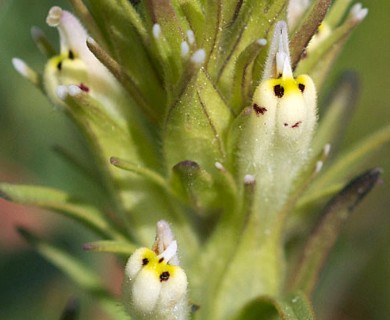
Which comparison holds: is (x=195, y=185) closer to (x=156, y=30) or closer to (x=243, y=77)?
(x=243, y=77)

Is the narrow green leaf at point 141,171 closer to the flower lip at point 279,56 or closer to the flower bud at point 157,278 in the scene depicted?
the flower bud at point 157,278

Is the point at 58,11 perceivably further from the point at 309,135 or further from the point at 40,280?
the point at 40,280

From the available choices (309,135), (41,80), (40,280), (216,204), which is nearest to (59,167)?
(40,280)

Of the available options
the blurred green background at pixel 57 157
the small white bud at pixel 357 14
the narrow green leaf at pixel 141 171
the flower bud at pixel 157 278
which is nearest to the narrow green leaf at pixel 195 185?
the narrow green leaf at pixel 141 171

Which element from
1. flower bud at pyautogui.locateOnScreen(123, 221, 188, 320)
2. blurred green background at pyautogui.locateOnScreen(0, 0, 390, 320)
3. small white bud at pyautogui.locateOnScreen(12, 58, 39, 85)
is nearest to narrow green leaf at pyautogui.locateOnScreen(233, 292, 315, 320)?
flower bud at pyautogui.locateOnScreen(123, 221, 188, 320)

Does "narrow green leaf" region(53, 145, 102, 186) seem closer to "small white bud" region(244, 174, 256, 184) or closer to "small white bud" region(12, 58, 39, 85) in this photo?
"small white bud" region(12, 58, 39, 85)

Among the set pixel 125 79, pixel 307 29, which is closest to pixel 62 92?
pixel 125 79
